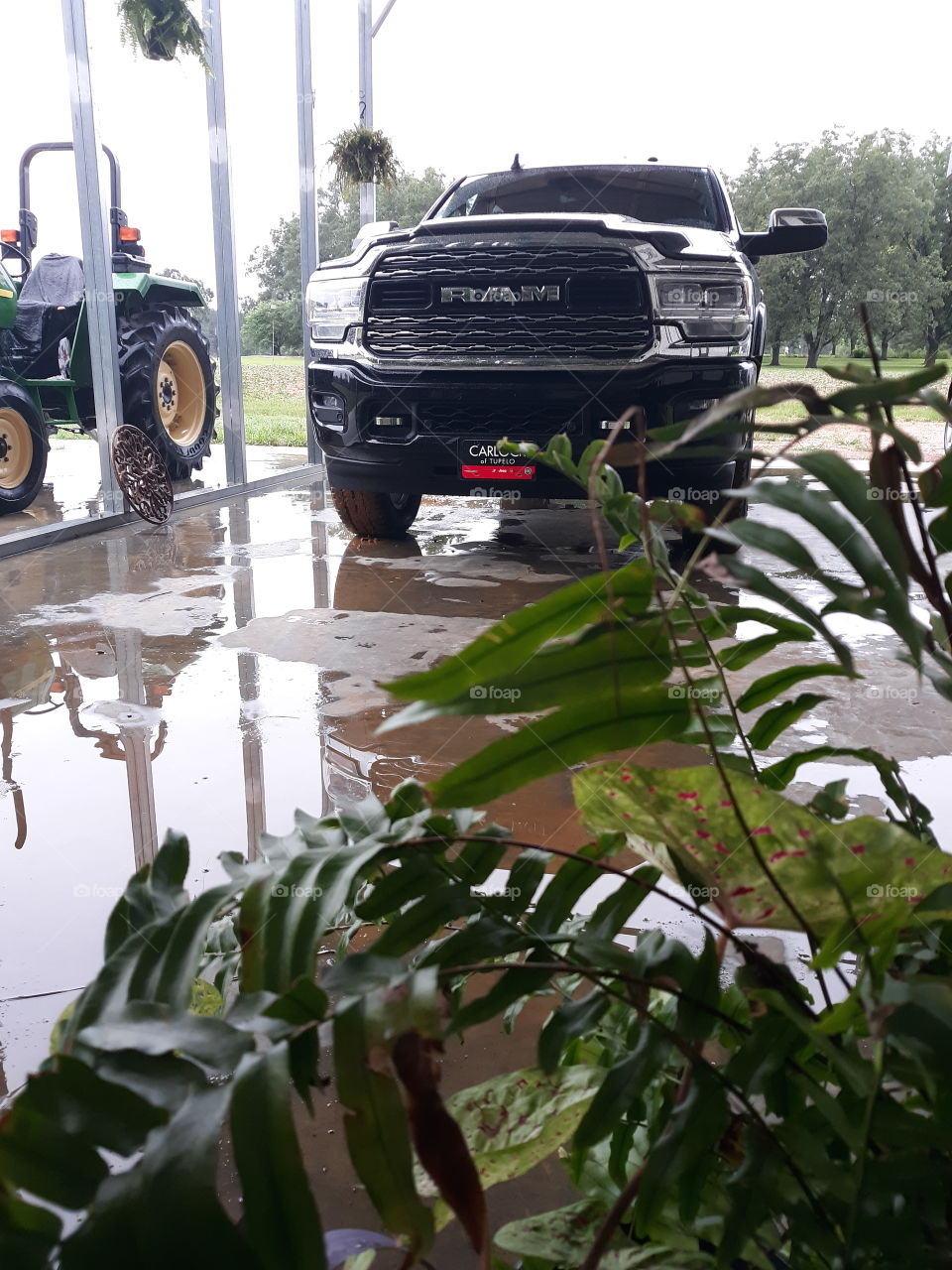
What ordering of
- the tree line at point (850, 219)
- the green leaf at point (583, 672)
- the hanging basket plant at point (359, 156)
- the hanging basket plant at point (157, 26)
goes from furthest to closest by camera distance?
the tree line at point (850, 219), the hanging basket plant at point (359, 156), the hanging basket plant at point (157, 26), the green leaf at point (583, 672)

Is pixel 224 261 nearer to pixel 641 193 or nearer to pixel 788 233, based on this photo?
pixel 641 193

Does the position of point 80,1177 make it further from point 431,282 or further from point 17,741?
point 431,282

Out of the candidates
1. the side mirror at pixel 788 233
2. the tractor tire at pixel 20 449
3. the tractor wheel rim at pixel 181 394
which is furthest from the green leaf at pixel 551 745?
the tractor wheel rim at pixel 181 394

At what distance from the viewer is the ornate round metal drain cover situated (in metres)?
5.07

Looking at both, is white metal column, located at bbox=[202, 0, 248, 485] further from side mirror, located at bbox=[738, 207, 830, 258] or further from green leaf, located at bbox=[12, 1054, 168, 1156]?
green leaf, located at bbox=[12, 1054, 168, 1156]

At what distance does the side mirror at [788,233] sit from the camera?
430 centimetres

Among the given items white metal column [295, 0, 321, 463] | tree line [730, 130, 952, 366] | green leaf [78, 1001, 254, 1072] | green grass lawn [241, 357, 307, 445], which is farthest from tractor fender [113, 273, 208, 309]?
tree line [730, 130, 952, 366]

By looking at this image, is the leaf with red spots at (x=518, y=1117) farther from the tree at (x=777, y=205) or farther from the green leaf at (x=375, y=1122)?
the tree at (x=777, y=205)

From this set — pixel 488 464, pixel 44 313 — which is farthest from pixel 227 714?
pixel 44 313

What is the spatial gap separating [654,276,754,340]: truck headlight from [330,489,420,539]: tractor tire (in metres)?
1.46

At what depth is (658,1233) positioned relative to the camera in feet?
2.14

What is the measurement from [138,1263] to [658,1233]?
0.40m

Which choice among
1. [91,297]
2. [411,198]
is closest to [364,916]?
[91,297]

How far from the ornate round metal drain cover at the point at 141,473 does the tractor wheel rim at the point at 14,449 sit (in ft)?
1.66
